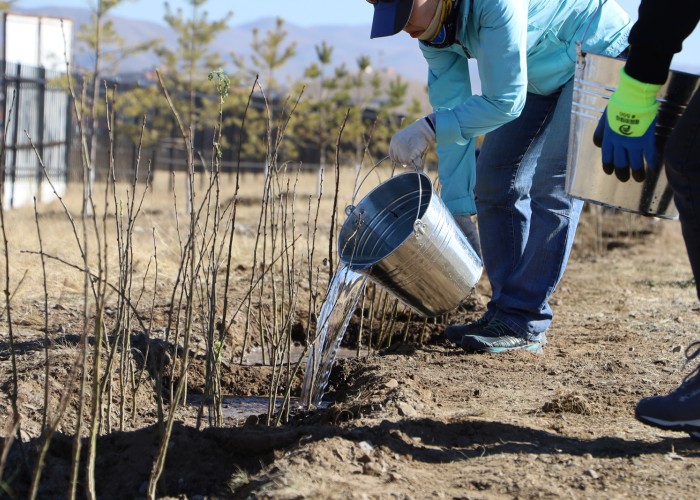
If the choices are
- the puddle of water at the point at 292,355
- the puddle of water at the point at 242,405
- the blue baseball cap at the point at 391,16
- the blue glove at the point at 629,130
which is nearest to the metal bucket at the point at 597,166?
the blue glove at the point at 629,130

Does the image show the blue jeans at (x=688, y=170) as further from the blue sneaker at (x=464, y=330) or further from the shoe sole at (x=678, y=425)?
the blue sneaker at (x=464, y=330)

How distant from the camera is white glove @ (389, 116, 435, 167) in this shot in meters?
3.11

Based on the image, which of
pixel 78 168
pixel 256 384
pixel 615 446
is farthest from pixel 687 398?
pixel 78 168

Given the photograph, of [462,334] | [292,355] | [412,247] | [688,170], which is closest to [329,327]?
[412,247]

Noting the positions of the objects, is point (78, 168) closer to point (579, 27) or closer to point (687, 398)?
point (579, 27)

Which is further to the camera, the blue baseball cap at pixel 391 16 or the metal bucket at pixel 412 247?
the metal bucket at pixel 412 247

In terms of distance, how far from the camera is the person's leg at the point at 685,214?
217 centimetres

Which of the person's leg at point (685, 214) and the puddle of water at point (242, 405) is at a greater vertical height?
the person's leg at point (685, 214)

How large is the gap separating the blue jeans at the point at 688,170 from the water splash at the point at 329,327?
3.76 feet

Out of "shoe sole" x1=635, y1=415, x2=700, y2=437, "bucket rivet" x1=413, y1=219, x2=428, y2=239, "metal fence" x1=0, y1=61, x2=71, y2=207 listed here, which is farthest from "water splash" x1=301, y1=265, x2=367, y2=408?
"metal fence" x1=0, y1=61, x2=71, y2=207

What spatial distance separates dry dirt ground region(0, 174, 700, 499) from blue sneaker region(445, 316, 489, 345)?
6 cm

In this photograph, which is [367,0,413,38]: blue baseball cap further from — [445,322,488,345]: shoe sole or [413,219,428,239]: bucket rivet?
[445,322,488,345]: shoe sole

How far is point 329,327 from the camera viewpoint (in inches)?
126

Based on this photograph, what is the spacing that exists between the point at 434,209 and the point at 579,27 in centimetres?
90
